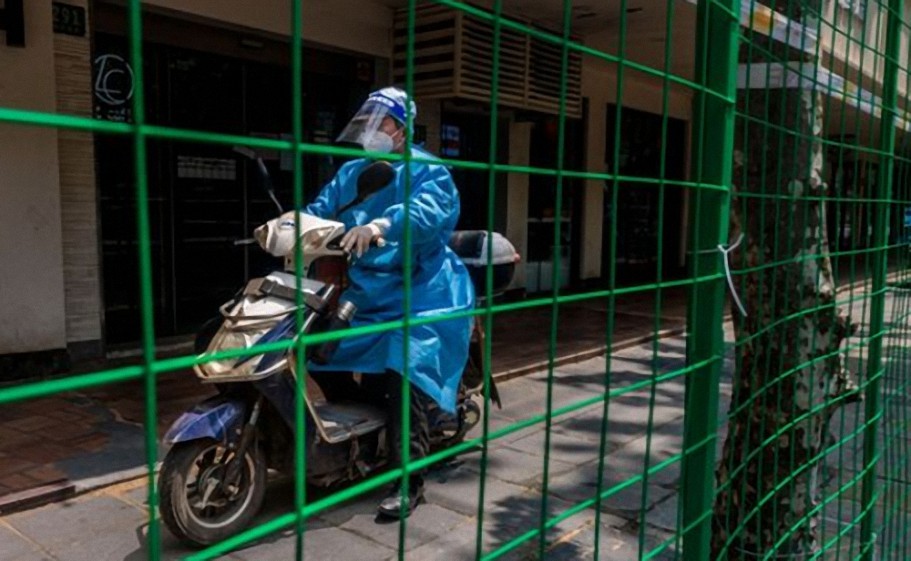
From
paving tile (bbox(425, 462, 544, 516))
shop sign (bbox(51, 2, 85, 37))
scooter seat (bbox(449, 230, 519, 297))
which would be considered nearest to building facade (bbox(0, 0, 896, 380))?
shop sign (bbox(51, 2, 85, 37))

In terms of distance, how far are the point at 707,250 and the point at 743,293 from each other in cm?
82

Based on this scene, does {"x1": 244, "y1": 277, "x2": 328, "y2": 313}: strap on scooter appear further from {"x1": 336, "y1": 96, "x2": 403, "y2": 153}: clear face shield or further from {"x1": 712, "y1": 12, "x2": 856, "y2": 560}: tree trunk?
{"x1": 712, "y1": 12, "x2": 856, "y2": 560}: tree trunk

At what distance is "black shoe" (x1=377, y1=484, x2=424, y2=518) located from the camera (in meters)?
3.25

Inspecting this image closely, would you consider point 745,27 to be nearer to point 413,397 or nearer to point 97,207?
point 413,397

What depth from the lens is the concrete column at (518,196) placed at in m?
9.19

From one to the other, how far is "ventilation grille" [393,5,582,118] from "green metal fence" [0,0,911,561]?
3819 mm

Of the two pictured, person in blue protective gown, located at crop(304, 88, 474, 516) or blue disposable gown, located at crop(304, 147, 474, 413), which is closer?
person in blue protective gown, located at crop(304, 88, 474, 516)

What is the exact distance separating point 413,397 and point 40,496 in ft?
5.45

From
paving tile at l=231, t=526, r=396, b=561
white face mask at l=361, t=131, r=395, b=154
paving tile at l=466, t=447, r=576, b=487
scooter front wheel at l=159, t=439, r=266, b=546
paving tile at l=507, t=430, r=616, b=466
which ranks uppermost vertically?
white face mask at l=361, t=131, r=395, b=154

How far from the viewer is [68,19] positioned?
5141 mm

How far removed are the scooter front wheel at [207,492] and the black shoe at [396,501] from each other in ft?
1.70

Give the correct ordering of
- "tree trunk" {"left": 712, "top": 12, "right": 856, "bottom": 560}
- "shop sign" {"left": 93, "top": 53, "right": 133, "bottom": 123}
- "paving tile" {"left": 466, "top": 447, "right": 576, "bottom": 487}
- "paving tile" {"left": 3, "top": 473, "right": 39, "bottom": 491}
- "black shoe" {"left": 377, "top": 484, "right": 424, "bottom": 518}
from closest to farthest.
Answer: "tree trunk" {"left": 712, "top": 12, "right": 856, "bottom": 560}
"black shoe" {"left": 377, "top": 484, "right": 424, "bottom": 518}
"paving tile" {"left": 3, "top": 473, "right": 39, "bottom": 491}
"paving tile" {"left": 466, "top": 447, "right": 576, "bottom": 487}
"shop sign" {"left": 93, "top": 53, "right": 133, "bottom": 123}

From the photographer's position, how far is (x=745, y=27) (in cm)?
182

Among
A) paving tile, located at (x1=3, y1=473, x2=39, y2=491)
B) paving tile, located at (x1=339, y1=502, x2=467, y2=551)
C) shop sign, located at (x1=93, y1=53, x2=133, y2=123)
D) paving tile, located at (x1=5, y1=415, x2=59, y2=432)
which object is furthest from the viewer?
shop sign, located at (x1=93, y1=53, x2=133, y2=123)
